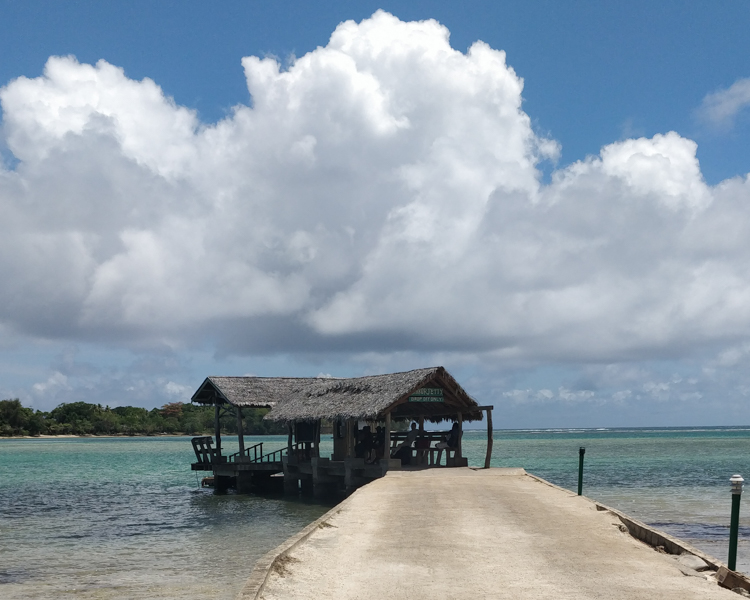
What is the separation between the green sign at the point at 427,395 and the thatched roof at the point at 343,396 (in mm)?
255

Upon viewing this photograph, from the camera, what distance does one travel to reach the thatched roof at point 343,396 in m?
22.1

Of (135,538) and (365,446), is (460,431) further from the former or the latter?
(135,538)

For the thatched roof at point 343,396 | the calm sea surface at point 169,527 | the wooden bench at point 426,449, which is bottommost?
the calm sea surface at point 169,527

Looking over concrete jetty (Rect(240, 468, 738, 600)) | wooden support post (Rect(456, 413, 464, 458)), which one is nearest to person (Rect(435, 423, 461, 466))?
wooden support post (Rect(456, 413, 464, 458))

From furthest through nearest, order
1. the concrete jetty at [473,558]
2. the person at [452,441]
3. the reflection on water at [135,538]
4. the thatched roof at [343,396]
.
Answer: the person at [452,441], the thatched roof at [343,396], the reflection on water at [135,538], the concrete jetty at [473,558]

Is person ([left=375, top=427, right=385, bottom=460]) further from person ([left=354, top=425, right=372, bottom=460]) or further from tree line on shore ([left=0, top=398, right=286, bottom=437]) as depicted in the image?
tree line on shore ([left=0, top=398, right=286, bottom=437])

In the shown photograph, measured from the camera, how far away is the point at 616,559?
30.2 feet

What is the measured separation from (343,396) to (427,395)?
3189 millimetres

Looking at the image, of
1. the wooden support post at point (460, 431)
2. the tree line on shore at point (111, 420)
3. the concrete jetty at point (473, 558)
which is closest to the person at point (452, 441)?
the wooden support post at point (460, 431)

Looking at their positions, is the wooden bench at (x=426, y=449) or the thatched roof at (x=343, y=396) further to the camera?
the wooden bench at (x=426, y=449)

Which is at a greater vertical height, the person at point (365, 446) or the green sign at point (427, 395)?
the green sign at point (427, 395)

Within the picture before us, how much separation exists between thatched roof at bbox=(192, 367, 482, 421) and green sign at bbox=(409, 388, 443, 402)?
26 cm

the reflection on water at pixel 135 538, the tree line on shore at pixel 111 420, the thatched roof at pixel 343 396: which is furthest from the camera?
the tree line on shore at pixel 111 420

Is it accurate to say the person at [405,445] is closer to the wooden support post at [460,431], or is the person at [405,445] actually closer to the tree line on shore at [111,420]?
the wooden support post at [460,431]
